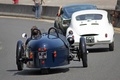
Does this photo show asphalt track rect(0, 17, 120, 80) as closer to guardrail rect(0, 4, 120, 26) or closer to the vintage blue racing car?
the vintage blue racing car

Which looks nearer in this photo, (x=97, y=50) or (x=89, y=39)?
(x=89, y=39)

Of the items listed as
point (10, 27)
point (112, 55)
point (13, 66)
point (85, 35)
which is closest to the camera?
point (13, 66)

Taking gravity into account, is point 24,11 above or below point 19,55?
above

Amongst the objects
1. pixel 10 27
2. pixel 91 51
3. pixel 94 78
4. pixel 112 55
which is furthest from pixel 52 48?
pixel 10 27

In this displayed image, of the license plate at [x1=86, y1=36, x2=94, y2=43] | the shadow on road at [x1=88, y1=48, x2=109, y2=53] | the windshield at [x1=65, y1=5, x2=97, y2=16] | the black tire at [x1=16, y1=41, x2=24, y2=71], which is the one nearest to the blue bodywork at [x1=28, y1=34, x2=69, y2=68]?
the black tire at [x1=16, y1=41, x2=24, y2=71]

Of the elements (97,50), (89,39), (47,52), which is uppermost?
(89,39)

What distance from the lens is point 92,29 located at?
65.7ft

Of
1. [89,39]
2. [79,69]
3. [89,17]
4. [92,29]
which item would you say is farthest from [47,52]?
[89,17]

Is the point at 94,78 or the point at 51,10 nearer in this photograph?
the point at 94,78

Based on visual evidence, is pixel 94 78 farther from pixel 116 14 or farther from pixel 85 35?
pixel 116 14

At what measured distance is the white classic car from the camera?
65.0 ft

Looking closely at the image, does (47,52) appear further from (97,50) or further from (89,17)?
(89,17)

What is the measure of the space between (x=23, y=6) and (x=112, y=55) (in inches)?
1058

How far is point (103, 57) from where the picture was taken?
17.8 metres
